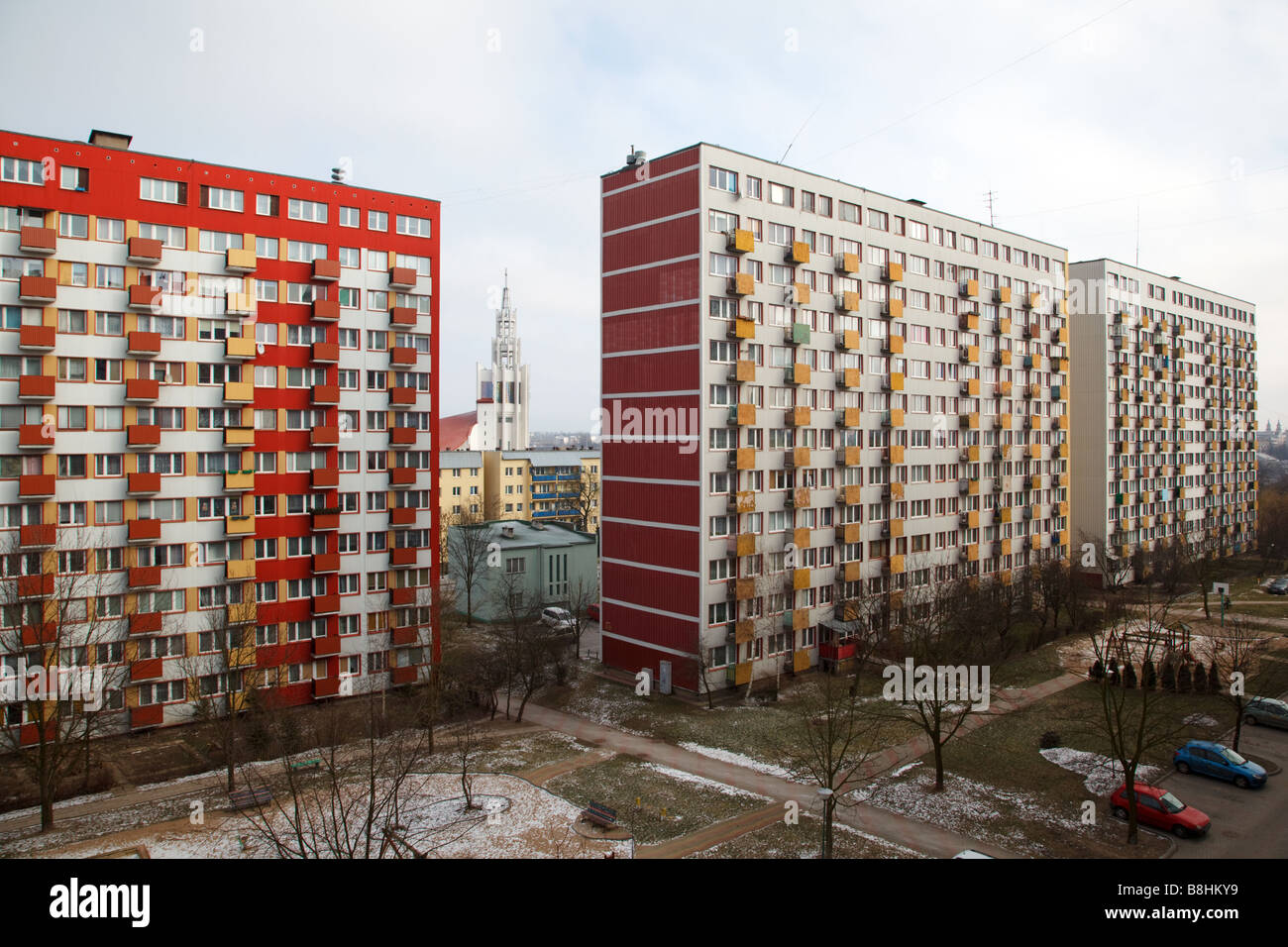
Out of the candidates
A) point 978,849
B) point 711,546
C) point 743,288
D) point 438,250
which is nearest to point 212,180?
point 438,250

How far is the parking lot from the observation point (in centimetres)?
2352

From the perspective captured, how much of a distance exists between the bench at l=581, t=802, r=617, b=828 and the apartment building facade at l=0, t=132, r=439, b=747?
18690 millimetres

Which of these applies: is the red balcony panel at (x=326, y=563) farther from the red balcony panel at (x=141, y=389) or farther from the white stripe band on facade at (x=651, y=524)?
the white stripe band on facade at (x=651, y=524)

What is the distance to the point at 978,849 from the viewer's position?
2359 centimetres

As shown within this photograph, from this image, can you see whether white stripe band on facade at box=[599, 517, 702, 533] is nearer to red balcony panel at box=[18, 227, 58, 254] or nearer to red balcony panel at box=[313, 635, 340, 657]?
red balcony panel at box=[313, 635, 340, 657]

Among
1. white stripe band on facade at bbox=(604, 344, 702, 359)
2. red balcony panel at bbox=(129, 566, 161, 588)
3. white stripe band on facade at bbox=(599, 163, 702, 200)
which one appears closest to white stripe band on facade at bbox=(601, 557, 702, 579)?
white stripe band on facade at bbox=(604, 344, 702, 359)

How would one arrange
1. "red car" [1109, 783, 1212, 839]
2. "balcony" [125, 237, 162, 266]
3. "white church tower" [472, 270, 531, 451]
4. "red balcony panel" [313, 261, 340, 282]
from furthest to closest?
"white church tower" [472, 270, 531, 451] < "red balcony panel" [313, 261, 340, 282] < "balcony" [125, 237, 162, 266] < "red car" [1109, 783, 1212, 839]

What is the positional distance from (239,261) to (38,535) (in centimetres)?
1492

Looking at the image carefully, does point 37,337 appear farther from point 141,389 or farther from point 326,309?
point 326,309

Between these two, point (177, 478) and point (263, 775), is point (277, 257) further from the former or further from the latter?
point (263, 775)

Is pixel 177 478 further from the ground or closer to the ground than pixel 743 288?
closer to the ground

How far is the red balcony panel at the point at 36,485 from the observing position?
113ft
